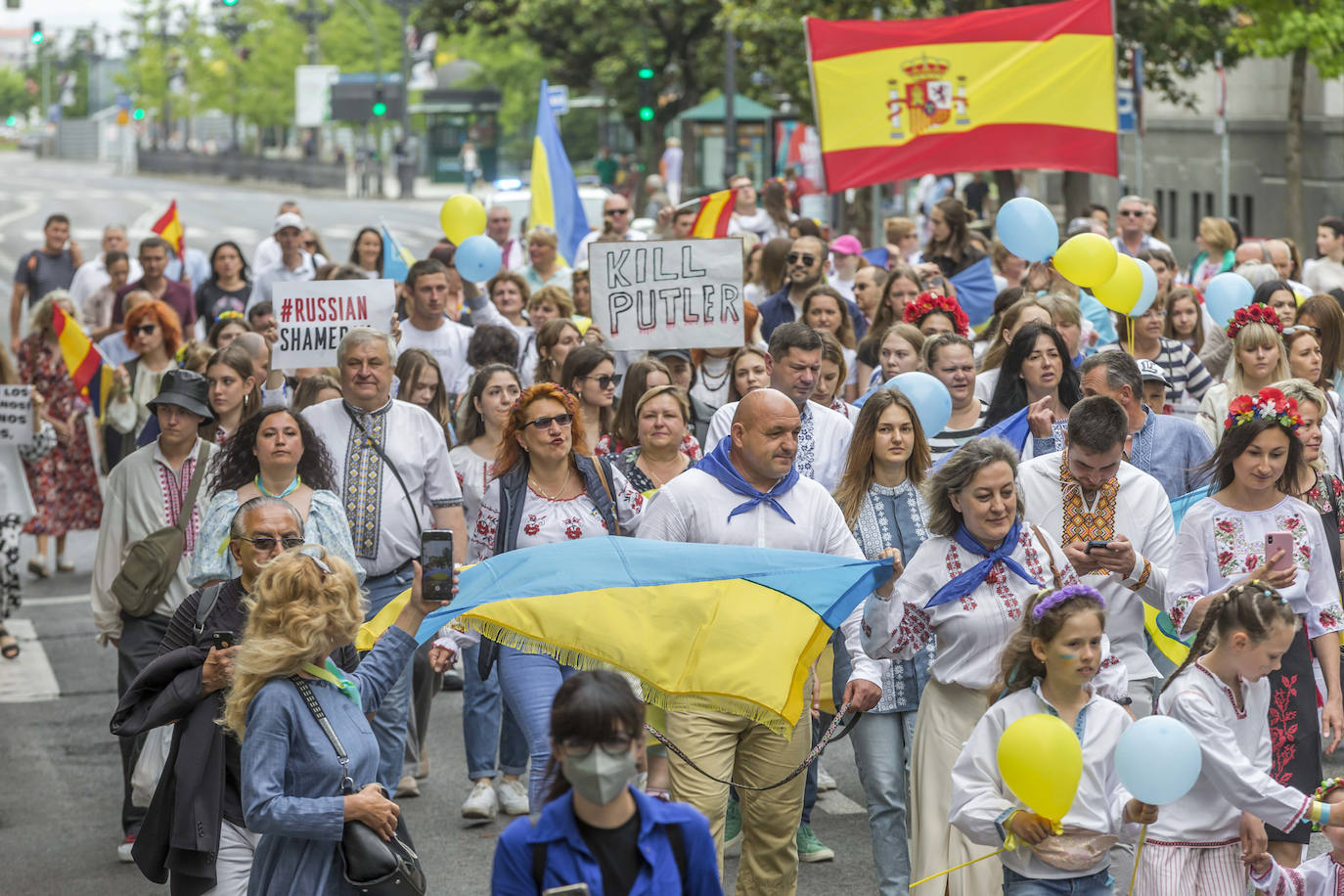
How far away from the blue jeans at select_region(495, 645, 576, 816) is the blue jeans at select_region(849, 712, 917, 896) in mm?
1075

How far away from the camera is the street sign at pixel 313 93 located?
8138cm

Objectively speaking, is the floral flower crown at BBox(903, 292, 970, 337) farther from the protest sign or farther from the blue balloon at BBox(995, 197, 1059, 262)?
the protest sign

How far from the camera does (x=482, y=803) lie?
7.91m

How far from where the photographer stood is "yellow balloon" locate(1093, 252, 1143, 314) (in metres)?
9.49

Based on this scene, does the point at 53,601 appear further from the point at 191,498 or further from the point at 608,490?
the point at 608,490

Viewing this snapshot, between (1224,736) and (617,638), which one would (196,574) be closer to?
(617,638)

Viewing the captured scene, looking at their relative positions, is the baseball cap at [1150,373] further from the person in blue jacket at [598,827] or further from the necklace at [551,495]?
the person in blue jacket at [598,827]

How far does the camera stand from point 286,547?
18.5 feet

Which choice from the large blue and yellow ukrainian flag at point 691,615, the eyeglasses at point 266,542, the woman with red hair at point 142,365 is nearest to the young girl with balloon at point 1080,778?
the large blue and yellow ukrainian flag at point 691,615

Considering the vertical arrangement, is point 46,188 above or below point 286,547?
above

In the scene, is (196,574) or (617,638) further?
(196,574)

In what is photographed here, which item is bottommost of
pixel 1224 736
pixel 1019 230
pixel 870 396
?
pixel 1224 736

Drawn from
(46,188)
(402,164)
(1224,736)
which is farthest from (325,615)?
(46,188)

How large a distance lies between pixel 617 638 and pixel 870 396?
1463mm
